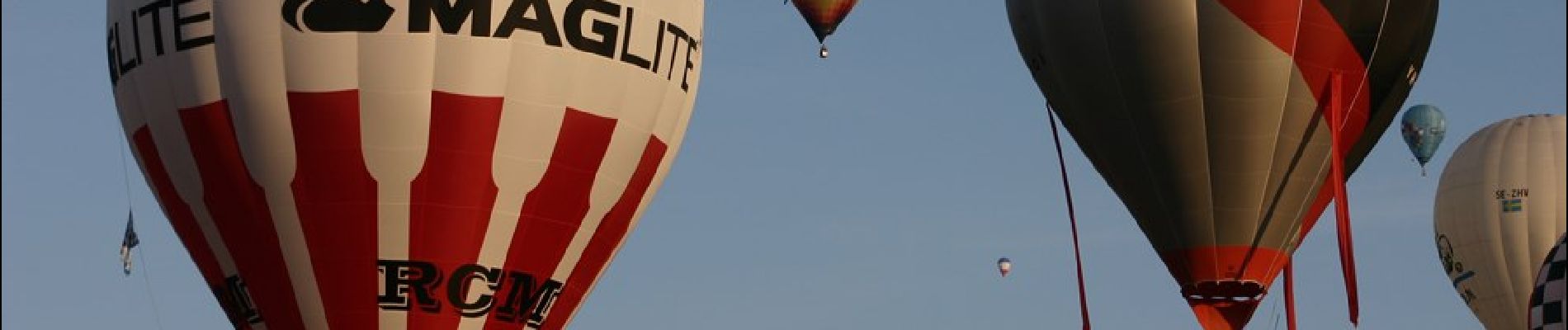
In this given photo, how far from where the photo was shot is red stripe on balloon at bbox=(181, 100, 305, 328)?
82.7 feet

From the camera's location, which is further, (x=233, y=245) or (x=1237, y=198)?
(x=1237, y=198)

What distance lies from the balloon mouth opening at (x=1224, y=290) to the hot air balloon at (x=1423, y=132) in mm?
14971

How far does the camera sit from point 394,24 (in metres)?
24.8

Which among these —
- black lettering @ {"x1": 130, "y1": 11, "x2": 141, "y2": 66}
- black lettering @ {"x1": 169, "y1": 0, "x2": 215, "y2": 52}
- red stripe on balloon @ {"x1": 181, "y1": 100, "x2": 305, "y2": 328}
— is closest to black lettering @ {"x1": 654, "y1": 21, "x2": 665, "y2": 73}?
red stripe on balloon @ {"x1": 181, "y1": 100, "x2": 305, "y2": 328}

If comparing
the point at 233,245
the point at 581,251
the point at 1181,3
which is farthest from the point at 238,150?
the point at 1181,3

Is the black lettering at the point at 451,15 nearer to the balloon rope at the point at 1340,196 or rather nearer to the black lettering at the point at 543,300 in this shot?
the black lettering at the point at 543,300

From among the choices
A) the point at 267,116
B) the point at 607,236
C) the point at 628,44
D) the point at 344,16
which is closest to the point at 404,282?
the point at 267,116

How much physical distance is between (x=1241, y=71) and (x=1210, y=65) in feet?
0.97

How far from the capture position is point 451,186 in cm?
2509

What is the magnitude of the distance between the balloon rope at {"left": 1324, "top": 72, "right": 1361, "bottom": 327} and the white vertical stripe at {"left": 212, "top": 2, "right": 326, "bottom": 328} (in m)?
10.9

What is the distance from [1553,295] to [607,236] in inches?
309

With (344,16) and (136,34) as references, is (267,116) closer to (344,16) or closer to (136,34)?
(344,16)

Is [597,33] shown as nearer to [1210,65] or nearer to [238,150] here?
[238,150]

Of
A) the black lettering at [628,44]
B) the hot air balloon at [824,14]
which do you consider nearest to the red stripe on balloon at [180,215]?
the black lettering at [628,44]
